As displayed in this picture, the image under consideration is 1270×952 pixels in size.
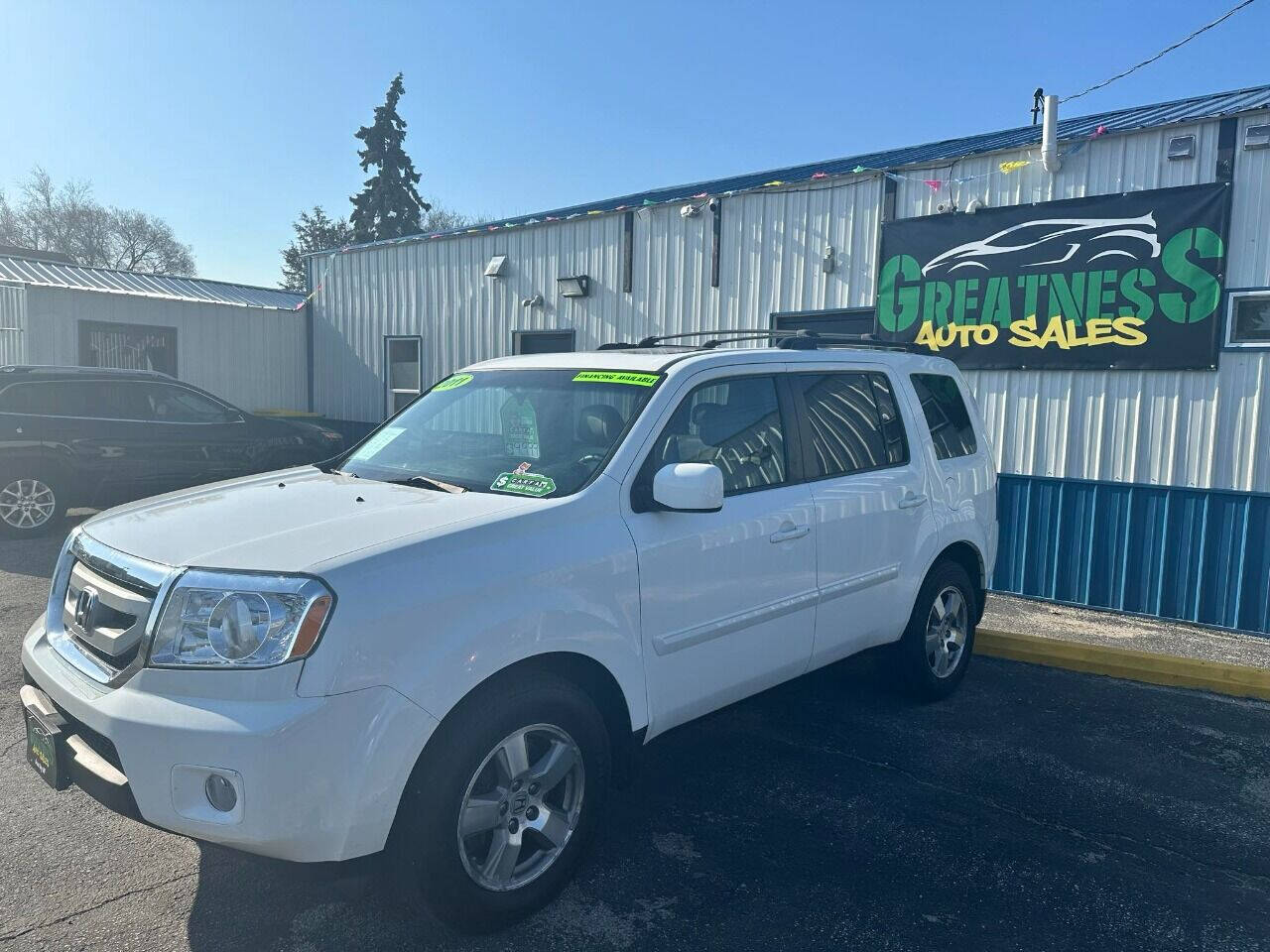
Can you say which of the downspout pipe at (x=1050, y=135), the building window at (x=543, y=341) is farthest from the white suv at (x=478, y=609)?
the building window at (x=543, y=341)

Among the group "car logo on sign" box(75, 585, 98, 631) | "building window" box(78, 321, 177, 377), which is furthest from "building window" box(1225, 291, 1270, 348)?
"building window" box(78, 321, 177, 377)

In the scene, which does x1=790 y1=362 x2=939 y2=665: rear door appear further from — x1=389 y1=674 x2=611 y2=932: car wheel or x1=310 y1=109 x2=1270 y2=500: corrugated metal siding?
x1=310 y1=109 x2=1270 y2=500: corrugated metal siding

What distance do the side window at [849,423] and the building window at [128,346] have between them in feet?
42.0

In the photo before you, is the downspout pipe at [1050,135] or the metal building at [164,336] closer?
the downspout pipe at [1050,135]

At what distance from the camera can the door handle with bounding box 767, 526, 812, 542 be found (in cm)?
385

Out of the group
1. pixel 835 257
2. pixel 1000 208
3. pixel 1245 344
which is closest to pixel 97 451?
pixel 835 257

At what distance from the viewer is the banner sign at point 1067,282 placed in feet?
23.4

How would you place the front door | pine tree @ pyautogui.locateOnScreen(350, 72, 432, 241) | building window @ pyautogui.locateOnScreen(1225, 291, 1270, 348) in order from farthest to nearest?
pine tree @ pyautogui.locateOnScreen(350, 72, 432, 241) → building window @ pyautogui.locateOnScreen(1225, 291, 1270, 348) → the front door

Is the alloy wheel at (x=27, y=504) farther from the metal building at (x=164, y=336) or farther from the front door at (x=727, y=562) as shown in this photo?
the front door at (x=727, y=562)

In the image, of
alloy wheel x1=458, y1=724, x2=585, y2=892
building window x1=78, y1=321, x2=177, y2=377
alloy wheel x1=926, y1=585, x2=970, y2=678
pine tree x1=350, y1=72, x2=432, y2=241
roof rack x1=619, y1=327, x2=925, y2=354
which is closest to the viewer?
alloy wheel x1=458, y1=724, x2=585, y2=892

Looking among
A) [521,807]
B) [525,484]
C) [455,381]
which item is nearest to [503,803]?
[521,807]

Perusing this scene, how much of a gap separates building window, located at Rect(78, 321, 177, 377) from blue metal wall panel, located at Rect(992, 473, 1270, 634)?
41.2 ft

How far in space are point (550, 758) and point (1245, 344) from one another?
21.2 feet

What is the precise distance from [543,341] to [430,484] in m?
8.39
